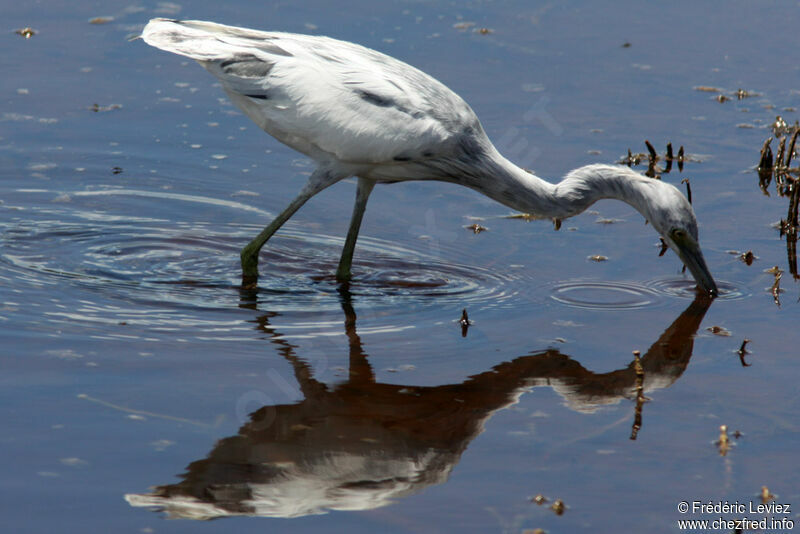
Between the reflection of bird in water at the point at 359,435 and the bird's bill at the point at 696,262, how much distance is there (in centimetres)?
71

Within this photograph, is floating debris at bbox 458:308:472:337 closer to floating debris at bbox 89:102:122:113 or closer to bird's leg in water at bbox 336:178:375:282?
bird's leg in water at bbox 336:178:375:282

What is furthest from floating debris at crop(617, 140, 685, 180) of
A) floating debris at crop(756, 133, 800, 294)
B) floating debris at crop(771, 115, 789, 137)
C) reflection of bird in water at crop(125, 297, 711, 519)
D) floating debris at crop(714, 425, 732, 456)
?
floating debris at crop(714, 425, 732, 456)

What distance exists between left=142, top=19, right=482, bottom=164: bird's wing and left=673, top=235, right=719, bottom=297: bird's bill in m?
1.50

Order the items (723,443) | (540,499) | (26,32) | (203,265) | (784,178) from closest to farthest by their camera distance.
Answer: (540,499)
(723,443)
(203,265)
(784,178)
(26,32)

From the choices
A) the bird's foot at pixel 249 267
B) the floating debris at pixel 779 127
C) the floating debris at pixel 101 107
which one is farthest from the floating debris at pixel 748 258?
the floating debris at pixel 101 107

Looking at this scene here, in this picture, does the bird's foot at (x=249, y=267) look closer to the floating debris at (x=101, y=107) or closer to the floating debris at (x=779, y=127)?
the floating debris at (x=101, y=107)

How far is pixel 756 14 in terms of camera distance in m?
12.6

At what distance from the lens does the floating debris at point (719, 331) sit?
23.0ft

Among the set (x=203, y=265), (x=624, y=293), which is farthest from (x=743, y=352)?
(x=203, y=265)

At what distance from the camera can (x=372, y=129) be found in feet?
23.3

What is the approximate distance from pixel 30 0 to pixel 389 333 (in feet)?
23.7

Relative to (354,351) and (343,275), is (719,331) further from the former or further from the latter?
(343,275)

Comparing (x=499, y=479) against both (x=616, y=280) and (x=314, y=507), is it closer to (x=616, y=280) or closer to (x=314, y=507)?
(x=314, y=507)

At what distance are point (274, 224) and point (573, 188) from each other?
1917 millimetres
